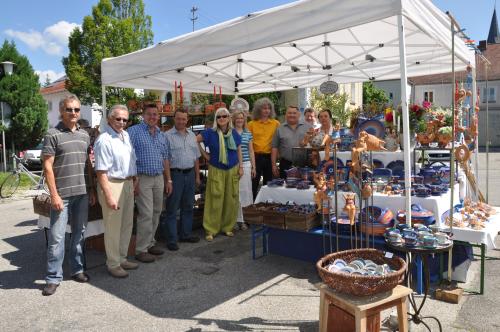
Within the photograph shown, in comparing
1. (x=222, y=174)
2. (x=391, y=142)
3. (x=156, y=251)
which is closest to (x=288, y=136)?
(x=222, y=174)

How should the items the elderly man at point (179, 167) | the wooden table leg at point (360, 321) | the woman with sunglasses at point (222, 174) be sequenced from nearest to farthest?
the wooden table leg at point (360, 321) < the elderly man at point (179, 167) < the woman with sunglasses at point (222, 174)

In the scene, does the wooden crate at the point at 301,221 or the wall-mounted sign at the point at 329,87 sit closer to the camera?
the wooden crate at the point at 301,221

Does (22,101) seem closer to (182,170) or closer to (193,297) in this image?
(182,170)

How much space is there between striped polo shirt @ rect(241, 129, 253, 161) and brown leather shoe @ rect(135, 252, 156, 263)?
1755 millimetres

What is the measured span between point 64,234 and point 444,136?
3.72 meters

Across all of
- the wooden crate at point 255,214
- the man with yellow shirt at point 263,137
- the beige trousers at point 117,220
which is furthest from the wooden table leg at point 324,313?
the man with yellow shirt at point 263,137

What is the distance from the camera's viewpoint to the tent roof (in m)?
3.17

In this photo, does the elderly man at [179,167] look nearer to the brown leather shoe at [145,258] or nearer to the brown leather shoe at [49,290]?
the brown leather shoe at [145,258]

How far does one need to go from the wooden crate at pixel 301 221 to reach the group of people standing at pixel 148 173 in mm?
1419

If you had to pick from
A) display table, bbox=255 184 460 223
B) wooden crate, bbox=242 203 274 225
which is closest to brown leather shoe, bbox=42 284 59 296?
wooden crate, bbox=242 203 274 225

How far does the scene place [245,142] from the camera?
5.23 m

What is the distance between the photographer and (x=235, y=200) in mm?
5191

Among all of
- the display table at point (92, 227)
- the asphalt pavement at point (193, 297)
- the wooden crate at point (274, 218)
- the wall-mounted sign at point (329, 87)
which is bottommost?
the asphalt pavement at point (193, 297)

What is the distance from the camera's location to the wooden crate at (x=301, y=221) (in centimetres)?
372
